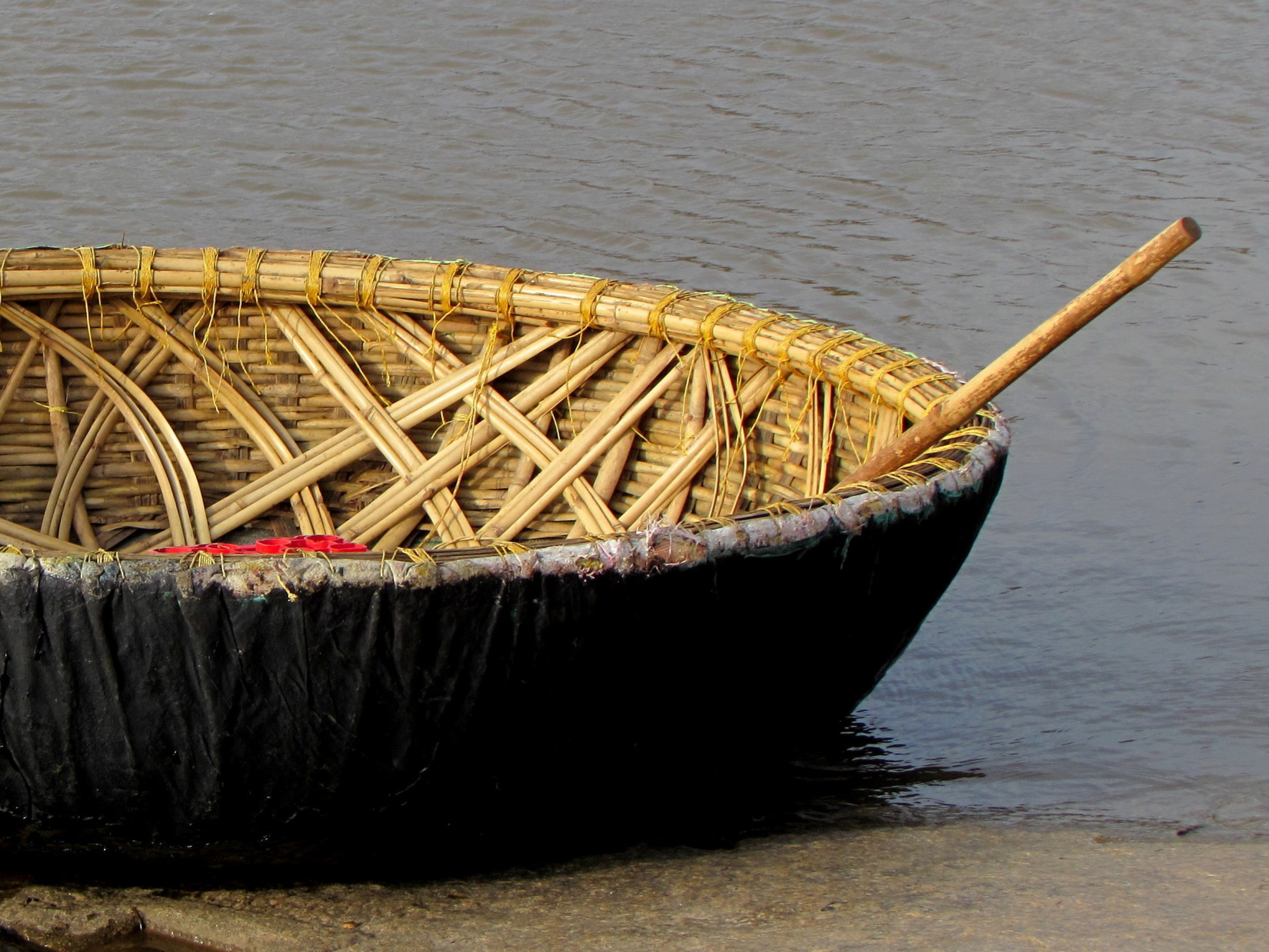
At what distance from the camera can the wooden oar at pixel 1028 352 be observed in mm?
2150

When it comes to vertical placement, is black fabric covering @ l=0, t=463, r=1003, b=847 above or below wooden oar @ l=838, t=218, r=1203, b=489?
below

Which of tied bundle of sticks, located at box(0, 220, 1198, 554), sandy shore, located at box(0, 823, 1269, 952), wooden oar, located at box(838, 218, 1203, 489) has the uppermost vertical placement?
wooden oar, located at box(838, 218, 1203, 489)

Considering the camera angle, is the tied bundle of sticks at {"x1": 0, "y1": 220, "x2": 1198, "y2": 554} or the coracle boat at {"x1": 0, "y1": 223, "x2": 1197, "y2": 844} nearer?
the coracle boat at {"x1": 0, "y1": 223, "x2": 1197, "y2": 844}

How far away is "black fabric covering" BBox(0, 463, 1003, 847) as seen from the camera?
76.9 inches

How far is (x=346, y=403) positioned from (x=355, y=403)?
0.02 metres

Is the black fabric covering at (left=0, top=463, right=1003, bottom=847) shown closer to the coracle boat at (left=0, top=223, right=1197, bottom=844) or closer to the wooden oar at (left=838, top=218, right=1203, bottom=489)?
the coracle boat at (left=0, top=223, right=1197, bottom=844)

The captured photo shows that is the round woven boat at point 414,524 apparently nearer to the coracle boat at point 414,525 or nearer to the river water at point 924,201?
the coracle boat at point 414,525

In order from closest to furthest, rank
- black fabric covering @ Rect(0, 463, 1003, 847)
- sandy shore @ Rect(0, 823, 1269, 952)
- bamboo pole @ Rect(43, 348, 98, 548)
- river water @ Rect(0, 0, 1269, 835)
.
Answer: black fabric covering @ Rect(0, 463, 1003, 847) < sandy shore @ Rect(0, 823, 1269, 952) < river water @ Rect(0, 0, 1269, 835) < bamboo pole @ Rect(43, 348, 98, 548)

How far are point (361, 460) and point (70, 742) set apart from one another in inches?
67.8

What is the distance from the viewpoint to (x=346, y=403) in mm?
3643

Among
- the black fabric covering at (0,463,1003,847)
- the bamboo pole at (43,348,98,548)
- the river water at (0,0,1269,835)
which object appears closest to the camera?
the black fabric covering at (0,463,1003,847)

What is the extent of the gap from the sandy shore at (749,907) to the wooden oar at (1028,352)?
0.65 m

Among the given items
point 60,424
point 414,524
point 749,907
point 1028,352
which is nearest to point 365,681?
point 749,907

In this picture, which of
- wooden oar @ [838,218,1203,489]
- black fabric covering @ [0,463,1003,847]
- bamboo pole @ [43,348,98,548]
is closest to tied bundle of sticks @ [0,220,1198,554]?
bamboo pole @ [43,348,98,548]
